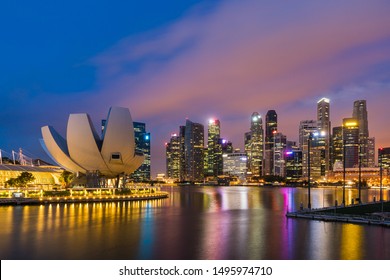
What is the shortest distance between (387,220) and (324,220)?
387cm

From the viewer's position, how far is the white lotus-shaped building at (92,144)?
49.4m

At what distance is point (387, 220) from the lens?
24844mm

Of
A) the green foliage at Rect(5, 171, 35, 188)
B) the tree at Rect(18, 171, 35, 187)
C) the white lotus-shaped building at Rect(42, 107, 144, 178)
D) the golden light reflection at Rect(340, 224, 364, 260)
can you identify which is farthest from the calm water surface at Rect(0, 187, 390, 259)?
the tree at Rect(18, 171, 35, 187)

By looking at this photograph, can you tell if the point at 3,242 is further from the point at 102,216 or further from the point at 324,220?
the point at 324,220

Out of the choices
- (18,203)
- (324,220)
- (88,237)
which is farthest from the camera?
(18,203)

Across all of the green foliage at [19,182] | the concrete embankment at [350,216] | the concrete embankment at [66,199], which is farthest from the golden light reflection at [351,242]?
the green foliage at [19,182]

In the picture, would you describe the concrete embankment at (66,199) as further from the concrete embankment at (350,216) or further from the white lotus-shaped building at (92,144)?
the concrete embankment at (350,216)

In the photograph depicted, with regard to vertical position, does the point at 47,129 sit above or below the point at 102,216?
above

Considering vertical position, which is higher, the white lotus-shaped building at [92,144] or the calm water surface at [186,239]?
the white lotus-shaped building at [92,144]

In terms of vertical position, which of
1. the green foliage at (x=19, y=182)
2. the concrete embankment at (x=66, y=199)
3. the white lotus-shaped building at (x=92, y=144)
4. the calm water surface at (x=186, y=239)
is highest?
the white lotus-shaped building at (x=92, y=144)

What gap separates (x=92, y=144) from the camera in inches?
1984
